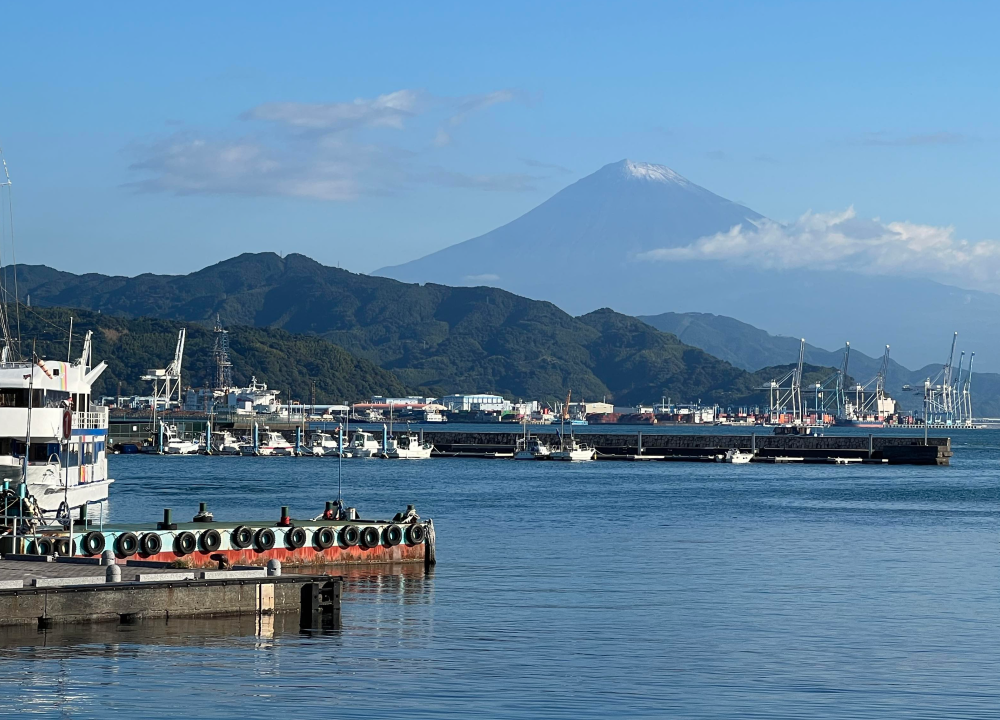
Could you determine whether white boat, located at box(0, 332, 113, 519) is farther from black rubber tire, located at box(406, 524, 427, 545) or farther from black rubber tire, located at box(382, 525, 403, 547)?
black rubber tire, located at box(406, 524, 427, 545)

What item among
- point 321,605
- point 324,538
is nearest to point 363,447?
point 324,538

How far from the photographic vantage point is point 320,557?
3800cm

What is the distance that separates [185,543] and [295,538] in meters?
3.14

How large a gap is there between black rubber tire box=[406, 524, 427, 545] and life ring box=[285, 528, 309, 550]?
329 centimetres

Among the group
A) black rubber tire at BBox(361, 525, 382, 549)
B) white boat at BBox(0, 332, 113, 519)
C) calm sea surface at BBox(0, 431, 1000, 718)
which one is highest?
white boat at BBox(0, 332, 113, 519)

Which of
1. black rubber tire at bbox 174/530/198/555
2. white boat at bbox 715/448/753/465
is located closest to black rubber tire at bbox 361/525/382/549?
black rubber tire at bbox 174/530/198/555

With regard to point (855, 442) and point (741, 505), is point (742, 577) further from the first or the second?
point (855, 442)

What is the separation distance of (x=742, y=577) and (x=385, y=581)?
1012 cm

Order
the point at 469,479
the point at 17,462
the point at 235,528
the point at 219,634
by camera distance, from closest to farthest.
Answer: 1. the point at 219,634
2. the point at 235,528
3. the point at 17,462
4. the point at 469,479

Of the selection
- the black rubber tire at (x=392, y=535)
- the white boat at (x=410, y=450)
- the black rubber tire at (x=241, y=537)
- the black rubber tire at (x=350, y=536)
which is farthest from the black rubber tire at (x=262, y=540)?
the white boat at (x=410, y=450)

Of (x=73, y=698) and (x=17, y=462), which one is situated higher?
(x=17, y=462)

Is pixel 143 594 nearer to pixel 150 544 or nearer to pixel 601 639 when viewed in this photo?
pixel 150 544

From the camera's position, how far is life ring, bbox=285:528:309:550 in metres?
37.1

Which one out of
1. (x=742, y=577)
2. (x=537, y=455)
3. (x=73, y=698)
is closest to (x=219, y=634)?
(x=73, y=698)
